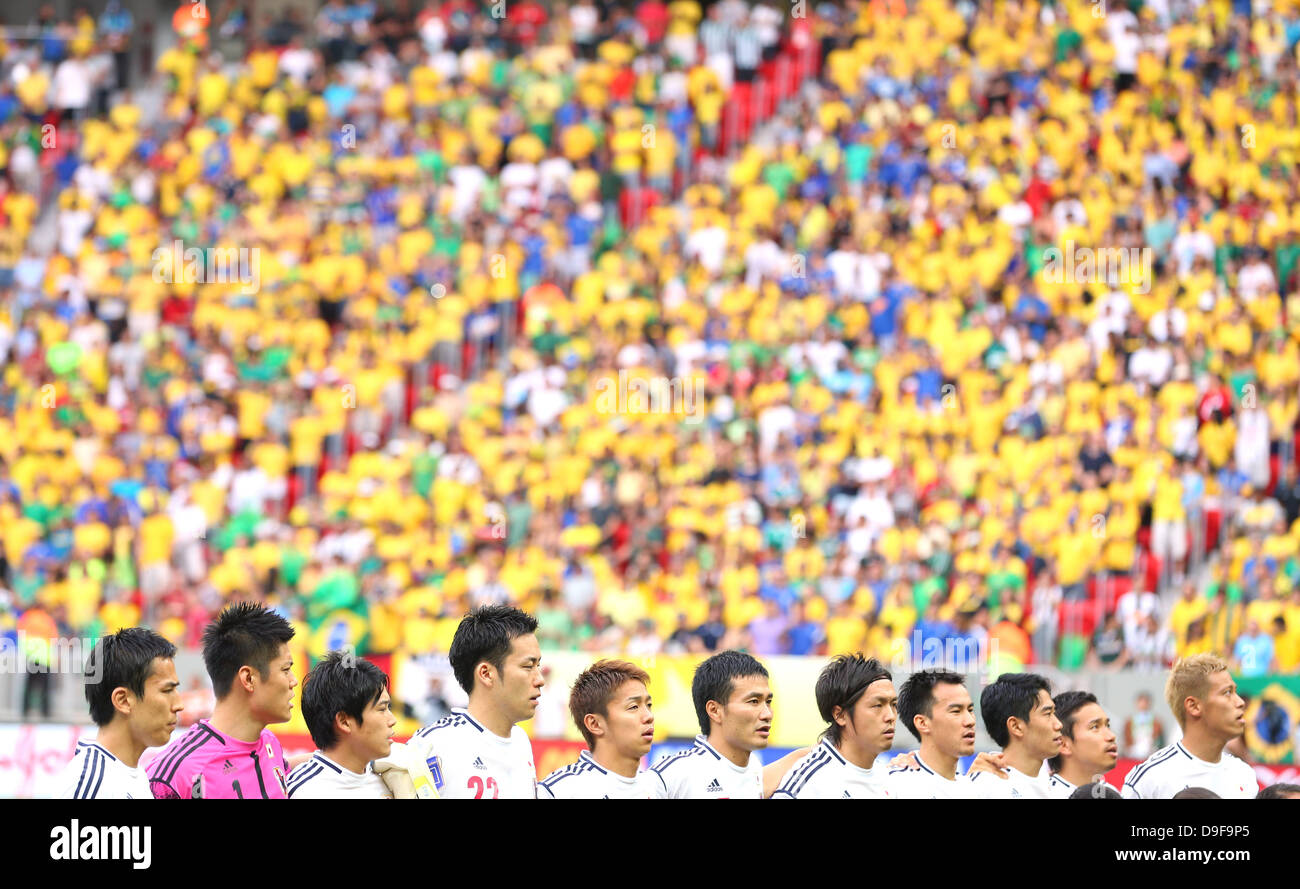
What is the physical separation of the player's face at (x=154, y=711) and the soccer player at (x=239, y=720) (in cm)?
10

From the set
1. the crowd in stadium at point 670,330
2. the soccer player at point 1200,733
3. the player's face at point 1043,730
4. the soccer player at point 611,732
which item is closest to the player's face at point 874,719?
the player's face at point 1043,730

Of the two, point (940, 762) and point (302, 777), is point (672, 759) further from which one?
point (302, 777)

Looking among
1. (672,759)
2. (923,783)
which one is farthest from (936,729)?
(672,759)

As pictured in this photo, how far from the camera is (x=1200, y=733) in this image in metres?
7.35

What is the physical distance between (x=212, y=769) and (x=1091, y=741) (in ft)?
10.2

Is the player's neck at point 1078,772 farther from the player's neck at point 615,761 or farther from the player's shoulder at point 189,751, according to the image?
the player's shoulder at point 189,751

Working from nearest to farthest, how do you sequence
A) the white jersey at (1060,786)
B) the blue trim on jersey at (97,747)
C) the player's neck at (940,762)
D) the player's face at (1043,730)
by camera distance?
the blue trim on jersey at (97,747)
the player's neck at (940,762)
the player's face at (1043,730)
the white jersey at (1060,786)

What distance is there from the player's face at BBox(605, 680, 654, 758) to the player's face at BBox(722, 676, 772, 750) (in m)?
0.42

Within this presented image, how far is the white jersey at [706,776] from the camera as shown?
253 inches

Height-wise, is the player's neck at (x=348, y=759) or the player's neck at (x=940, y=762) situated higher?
the player's neck at (x=348, y=759)

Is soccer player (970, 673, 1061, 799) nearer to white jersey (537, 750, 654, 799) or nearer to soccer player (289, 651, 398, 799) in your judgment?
white jersey (537, 750, 654, 799)

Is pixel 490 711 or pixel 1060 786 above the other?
pixel 490 711
